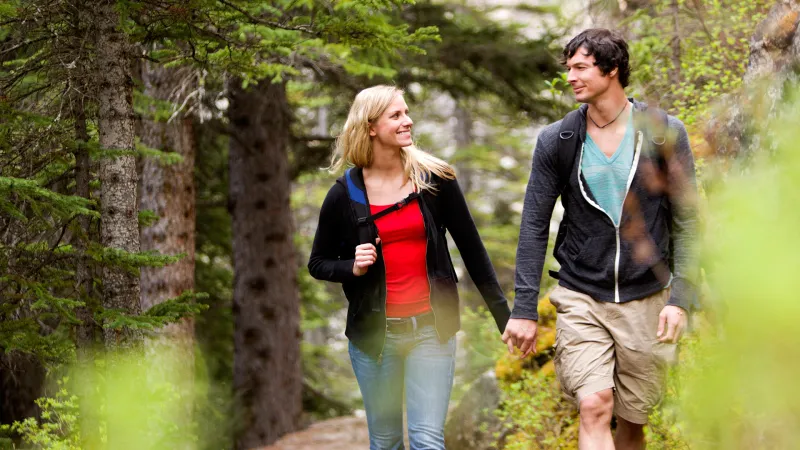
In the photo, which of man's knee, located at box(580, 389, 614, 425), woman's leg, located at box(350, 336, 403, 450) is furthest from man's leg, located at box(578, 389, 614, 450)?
woman's leg, located at box(350, 336, 403, 450)

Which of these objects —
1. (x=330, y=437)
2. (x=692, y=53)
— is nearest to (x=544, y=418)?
(x=692, y=53)

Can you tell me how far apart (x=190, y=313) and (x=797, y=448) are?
3.81 meters

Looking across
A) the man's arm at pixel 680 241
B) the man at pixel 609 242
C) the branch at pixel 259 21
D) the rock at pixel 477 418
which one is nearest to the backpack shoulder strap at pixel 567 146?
the man at pixel 609 242

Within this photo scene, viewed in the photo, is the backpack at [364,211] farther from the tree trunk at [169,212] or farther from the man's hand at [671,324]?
the tree trunk at [169,212]

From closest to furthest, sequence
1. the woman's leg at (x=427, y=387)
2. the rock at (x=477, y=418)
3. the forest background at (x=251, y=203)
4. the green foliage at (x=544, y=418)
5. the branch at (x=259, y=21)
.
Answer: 1. the forest background at (x=251, y=203)
2. the woman's leg at (x=427, y=387)
3. the branch at (x=259, y=21)
4. the green foliage at (x=544, y=418)
5. the rock at (x=477, y=418)

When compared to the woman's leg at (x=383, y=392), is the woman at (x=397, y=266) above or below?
above

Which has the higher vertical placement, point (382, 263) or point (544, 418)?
point (382, 263)

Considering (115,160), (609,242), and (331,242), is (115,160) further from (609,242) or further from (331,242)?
(609,242)

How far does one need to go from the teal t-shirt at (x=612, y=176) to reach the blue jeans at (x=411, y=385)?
1038 millimetres

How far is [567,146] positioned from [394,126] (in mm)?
901

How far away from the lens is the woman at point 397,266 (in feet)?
13.7

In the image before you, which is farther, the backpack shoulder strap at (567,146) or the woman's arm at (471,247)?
the woman's arm at (471,247)

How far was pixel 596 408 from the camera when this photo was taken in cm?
388

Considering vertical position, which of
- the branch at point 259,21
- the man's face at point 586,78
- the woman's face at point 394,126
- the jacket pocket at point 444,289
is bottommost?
the jacket pocket at point 444,289
